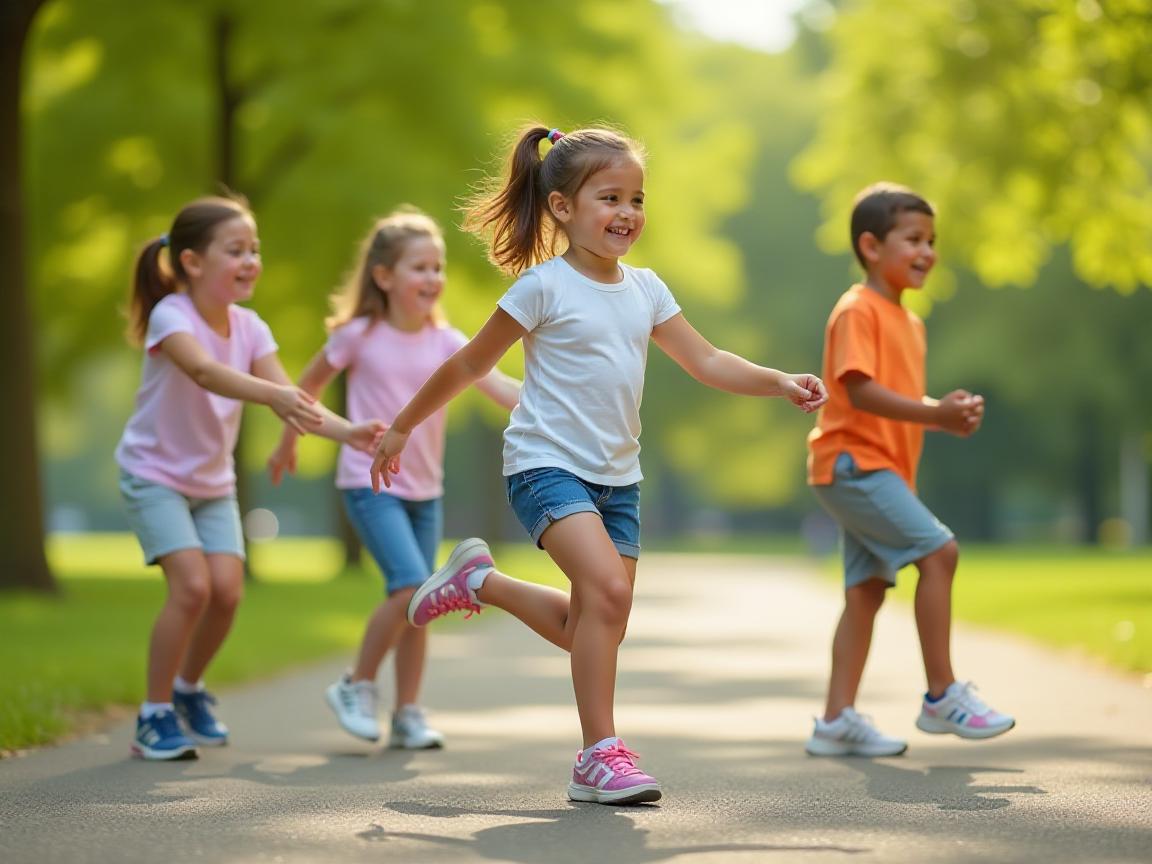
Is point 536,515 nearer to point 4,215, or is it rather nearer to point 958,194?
point 4,215

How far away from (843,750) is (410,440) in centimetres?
208

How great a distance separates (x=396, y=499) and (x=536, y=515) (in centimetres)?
197

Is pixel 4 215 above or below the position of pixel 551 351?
above

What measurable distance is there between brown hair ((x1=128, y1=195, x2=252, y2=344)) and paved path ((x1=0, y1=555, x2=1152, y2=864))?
1703 mm

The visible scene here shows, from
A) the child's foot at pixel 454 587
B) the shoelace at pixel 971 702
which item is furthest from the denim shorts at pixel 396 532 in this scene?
the shoelace at pixel 971 702

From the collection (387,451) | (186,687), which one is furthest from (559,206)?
(186,687)

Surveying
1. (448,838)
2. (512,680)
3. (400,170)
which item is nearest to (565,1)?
(400,170)

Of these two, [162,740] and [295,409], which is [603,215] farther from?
[162,740]

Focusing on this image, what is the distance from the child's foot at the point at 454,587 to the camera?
5.70 m

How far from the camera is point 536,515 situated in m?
5.22

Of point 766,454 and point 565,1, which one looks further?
point 766,454

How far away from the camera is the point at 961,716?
6070 millimetres

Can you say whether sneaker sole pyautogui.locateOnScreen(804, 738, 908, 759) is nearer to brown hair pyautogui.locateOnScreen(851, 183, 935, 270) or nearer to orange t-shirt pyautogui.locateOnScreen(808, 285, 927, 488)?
orange t-shirt pyautogui.locateOnScreen(808, 285, 927, 488)

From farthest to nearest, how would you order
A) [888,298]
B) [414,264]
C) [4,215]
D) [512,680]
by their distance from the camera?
[4,215] → [512,680] → [414,264] → [888,298]
